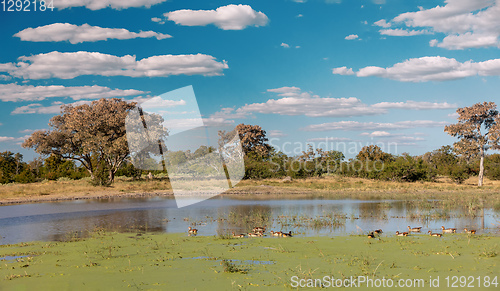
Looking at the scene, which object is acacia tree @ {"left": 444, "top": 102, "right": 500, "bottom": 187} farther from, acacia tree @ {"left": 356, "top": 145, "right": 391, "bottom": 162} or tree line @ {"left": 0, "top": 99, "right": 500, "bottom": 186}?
acacia tree @ {"left": 356, "top": 145, "right": 391, "bottom": 162}

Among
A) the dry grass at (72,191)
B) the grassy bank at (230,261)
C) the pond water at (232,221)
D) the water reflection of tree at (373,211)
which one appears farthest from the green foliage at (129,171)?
the grassy bank at (230,261)

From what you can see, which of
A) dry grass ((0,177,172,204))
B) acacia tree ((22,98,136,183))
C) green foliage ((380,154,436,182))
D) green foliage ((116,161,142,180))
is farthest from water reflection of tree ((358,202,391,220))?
green foliage ((116,161,142,180))

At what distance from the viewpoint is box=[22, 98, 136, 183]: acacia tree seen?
51.1 metres

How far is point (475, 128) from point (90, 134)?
49.0 meters

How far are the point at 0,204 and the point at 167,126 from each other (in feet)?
89.8

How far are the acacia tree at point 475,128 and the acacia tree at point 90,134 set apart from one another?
42.6 m

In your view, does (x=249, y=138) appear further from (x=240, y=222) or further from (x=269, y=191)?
(x=240, y=222)

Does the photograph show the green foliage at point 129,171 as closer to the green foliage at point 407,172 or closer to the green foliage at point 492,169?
the green foliage at point 407,172

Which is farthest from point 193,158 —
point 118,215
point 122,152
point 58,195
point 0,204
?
point 118,215

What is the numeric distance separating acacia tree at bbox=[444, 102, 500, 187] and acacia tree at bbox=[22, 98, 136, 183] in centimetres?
4262

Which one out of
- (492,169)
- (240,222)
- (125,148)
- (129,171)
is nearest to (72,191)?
(125,148)

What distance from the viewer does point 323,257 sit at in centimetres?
1191

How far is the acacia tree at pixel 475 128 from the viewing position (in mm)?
51344

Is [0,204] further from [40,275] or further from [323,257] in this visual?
[323,257]
